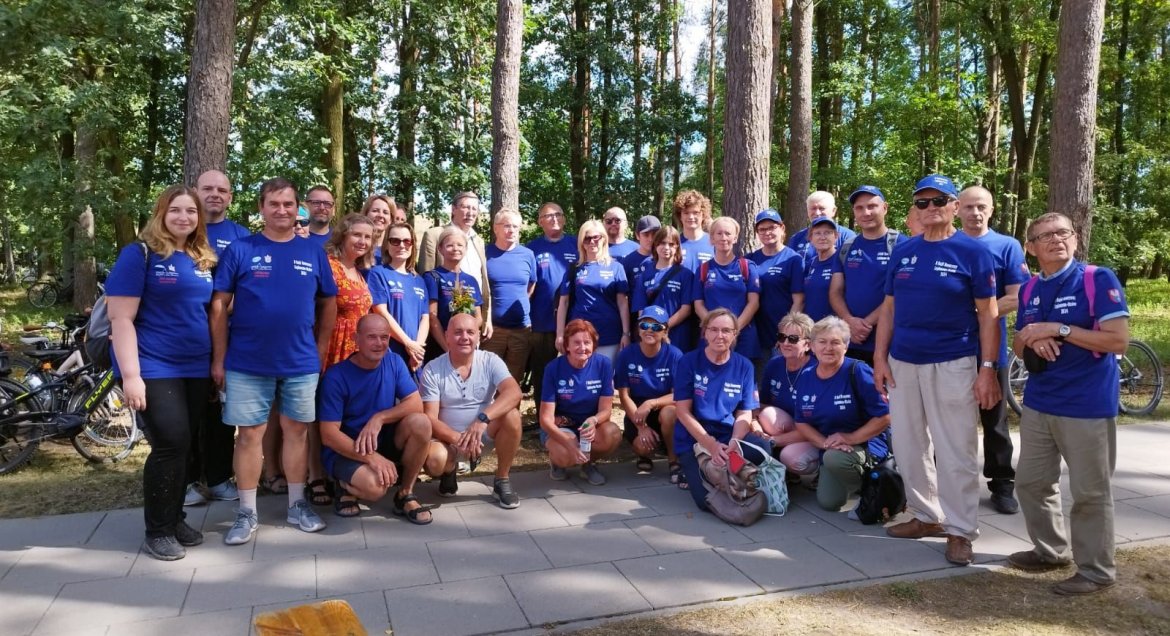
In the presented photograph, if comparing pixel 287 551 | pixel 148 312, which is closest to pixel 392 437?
pixel 287 551

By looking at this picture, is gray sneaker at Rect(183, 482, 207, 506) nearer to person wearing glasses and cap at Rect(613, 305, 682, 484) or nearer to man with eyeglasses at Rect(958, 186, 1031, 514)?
person wearing glasses and cap at Rect(613, 305, 682, 484)

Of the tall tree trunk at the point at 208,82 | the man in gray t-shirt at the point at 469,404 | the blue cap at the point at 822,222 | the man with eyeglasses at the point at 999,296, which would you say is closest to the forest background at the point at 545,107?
the tall tree trunk at the point at 208,82

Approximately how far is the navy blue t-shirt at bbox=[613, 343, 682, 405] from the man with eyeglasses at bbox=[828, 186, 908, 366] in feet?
3.99

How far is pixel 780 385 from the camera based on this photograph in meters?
5.05

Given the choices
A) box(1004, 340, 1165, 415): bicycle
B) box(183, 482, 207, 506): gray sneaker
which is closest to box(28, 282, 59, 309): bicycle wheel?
box(183, 482, 207, 506): gray sneaker

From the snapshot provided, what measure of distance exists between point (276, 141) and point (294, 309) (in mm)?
9277

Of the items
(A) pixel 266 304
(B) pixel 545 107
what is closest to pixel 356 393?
(A) pixel 266 304

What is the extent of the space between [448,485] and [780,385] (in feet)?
7.66

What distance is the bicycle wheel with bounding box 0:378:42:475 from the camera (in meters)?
5.55

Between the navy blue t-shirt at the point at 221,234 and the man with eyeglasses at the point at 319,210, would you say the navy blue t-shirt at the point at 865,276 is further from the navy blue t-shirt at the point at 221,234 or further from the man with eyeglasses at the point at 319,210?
the navy blue t-shirt at the point at 221,234

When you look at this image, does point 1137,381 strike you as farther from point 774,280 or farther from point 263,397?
point 263,397

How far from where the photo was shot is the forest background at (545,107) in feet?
27.0

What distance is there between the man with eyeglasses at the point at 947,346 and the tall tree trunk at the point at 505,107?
16.7 ft

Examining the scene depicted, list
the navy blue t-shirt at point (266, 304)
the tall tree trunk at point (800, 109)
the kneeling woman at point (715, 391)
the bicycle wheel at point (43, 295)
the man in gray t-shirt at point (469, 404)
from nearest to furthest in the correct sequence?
the navy blue t-shirt at point (266, 304) → the man in gray t-shirt at point (469, 404) → the kneeling woman at point (715, 391) → the tall tree trunk at point (800, 109) → the bicycle wheel at point (43, 295)
